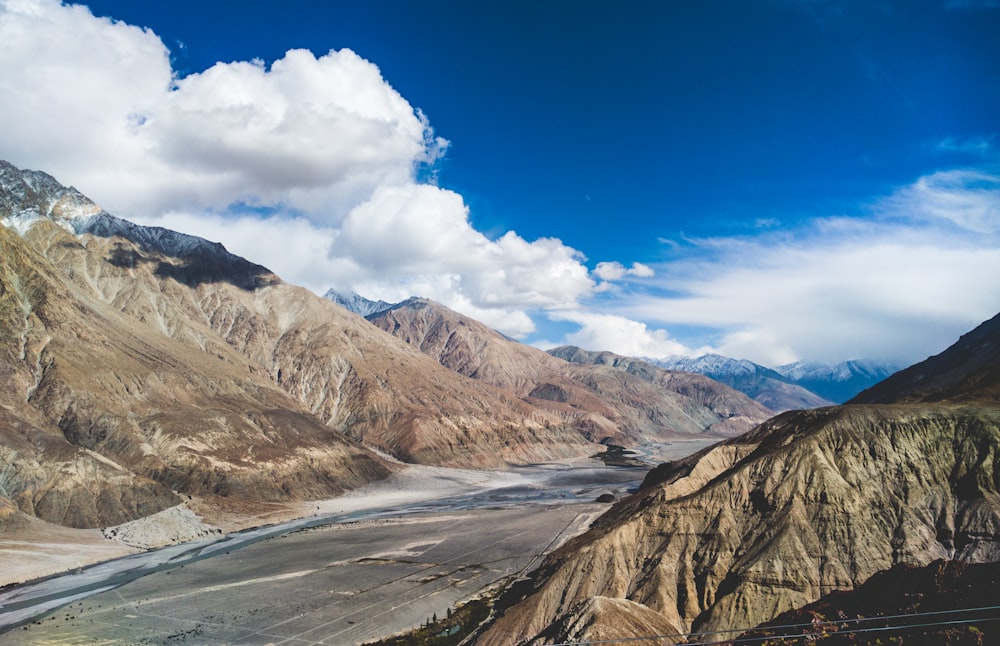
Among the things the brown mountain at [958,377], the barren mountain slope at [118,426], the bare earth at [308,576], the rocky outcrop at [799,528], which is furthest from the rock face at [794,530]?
the barren mountain slope at [118,426]

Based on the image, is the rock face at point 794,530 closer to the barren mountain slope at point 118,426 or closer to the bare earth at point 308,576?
the bare earth at point 308,576

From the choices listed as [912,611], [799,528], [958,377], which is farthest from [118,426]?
[958,377]

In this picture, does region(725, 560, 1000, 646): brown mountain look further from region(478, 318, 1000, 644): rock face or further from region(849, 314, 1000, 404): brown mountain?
region(849, 314, 1000, 404): brown mountain

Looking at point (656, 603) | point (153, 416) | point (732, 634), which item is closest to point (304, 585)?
point (656, 603)

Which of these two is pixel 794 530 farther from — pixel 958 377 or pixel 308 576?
pixel 958 377

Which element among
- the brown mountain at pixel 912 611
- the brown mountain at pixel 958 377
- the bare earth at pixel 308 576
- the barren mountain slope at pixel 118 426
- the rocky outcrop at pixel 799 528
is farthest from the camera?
the barren mountain slope at pixel 118 426

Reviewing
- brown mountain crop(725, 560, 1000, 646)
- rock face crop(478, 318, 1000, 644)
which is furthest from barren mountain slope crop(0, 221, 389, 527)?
brown mountain crop(725, 560, 1000, 646)

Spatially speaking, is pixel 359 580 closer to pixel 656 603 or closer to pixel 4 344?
pixel 656 603

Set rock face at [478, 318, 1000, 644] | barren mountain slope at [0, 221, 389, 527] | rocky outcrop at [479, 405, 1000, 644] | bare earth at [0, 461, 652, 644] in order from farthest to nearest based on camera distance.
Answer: barren mountain slope at [0, 221, 389, 527] → bare earth at [0, 461, 652, 644] → rocky outcrop at [479, 405, 1000, 644] → rock face at [478, 318, 1000, 644]
